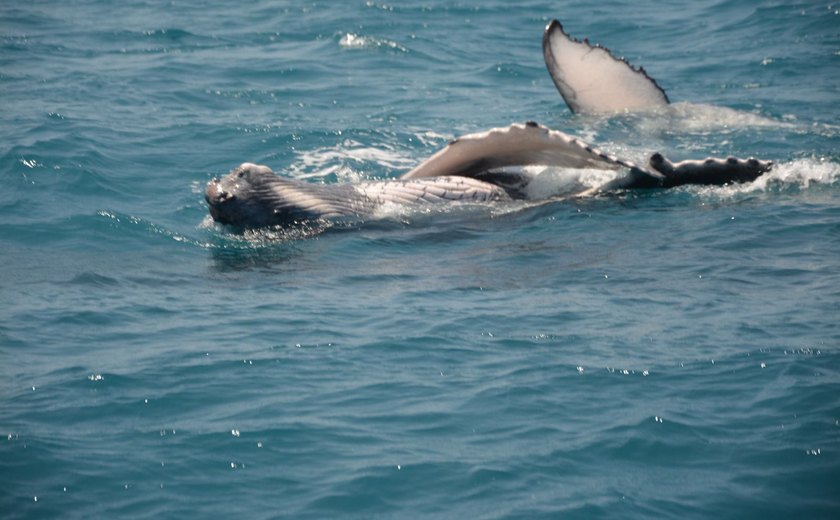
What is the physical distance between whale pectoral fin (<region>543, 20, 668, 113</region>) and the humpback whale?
10.1 ft

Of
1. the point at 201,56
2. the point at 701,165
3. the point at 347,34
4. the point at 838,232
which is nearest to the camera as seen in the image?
the point at 838,232

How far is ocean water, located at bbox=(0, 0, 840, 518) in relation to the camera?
7598 mm

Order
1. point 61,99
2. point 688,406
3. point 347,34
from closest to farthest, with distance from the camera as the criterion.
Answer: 1. point 688,406
2. point 61,99
3. point 347,34

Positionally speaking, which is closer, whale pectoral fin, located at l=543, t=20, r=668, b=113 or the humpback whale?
the humpback whale

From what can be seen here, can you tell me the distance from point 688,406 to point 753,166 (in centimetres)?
523

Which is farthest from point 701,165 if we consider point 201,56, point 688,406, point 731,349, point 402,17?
point 402,17

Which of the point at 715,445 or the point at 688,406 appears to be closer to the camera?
the point at 715,445

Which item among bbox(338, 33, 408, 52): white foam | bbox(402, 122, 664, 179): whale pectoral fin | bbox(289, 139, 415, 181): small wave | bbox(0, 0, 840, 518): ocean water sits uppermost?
bbox(402, 122, 664, 179): whale pectoral fin

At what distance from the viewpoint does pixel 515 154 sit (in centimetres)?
1313

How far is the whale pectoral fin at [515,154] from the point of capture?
12.4m

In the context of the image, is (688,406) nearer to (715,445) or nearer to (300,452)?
(715,445)

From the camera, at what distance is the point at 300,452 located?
26.2 ft

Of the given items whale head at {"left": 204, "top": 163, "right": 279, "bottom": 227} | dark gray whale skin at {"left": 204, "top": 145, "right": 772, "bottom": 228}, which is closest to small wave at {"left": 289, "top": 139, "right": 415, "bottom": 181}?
dark gray whale skin at {"left": 204, "top": 145, "right": 772, "bottom": 228}

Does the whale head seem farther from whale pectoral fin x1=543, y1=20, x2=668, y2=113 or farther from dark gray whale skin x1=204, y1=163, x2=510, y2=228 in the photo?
whale pectoral fin x1=543, y1=20, x2=668, y2=113
